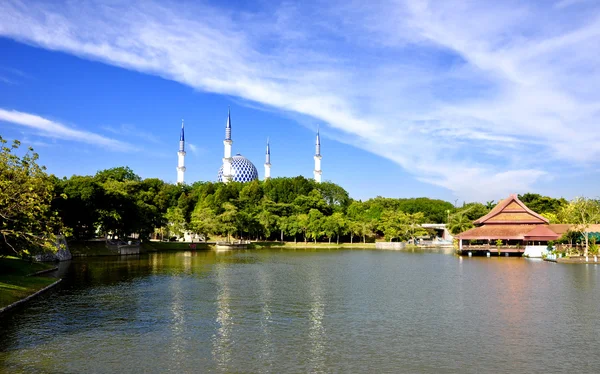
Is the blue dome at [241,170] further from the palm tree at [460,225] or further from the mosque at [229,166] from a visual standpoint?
the palm tree at [460,225]

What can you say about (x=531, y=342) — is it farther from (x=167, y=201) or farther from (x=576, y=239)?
(x=167, y=201)


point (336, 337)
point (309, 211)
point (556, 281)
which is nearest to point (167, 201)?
point (309, 211)

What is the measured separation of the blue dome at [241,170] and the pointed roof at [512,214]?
73.1 m

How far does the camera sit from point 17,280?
28.8 metres

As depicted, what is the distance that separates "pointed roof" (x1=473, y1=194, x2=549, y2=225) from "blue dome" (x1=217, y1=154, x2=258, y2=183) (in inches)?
2879

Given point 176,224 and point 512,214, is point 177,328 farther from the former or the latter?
point 176,224

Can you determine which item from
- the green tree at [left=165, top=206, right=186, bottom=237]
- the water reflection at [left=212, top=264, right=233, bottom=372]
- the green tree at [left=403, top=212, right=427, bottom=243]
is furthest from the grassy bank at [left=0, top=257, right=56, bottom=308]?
the green tree at [left=403, top=212, right=427, bottom=243]

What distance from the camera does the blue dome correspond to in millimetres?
129000

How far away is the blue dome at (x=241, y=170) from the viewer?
12900cm

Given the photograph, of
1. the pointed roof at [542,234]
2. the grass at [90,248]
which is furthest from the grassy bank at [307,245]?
the pointed roof at [542,234]

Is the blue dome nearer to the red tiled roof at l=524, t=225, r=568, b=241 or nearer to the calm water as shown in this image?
the red tiled roof at l=524, t=225, r=568, b=241

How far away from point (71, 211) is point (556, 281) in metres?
49.3

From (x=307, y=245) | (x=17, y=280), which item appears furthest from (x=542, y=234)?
(x=17, y=280)

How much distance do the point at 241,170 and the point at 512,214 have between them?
7738cm
